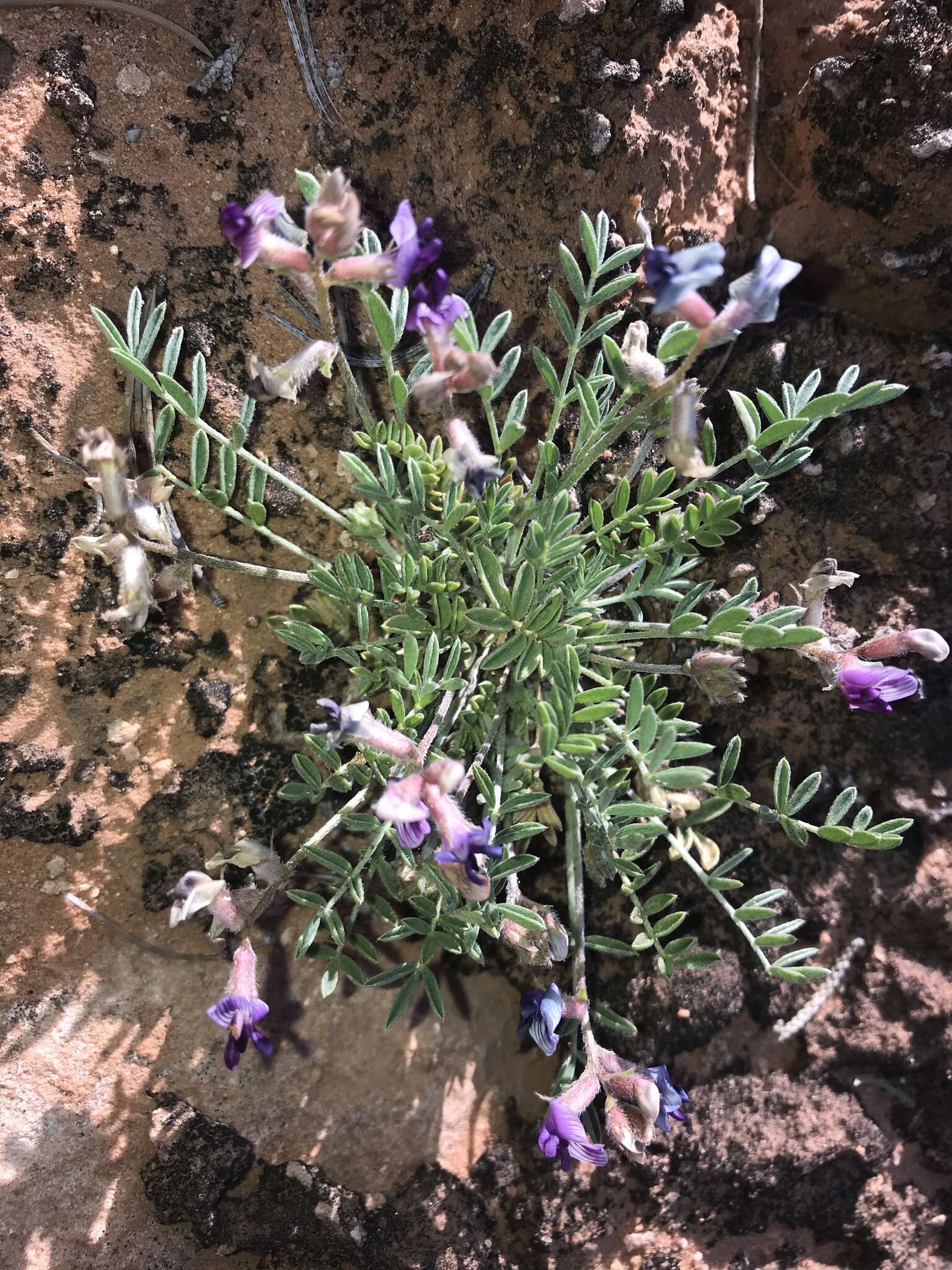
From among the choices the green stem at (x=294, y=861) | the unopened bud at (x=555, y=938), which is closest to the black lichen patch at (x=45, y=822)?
the green stem at (x=294, y=861)

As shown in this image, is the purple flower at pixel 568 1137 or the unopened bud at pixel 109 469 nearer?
the unopened bud at pixel 109 469

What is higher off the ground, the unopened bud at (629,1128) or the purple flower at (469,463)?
the purple flower at (469,463)

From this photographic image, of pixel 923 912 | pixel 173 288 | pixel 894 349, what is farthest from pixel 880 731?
pixel 173 288

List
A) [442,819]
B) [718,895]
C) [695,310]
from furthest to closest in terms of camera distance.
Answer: [718,895] < [442,819] < [695,310]

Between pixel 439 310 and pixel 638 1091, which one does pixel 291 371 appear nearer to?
pixel 439 310

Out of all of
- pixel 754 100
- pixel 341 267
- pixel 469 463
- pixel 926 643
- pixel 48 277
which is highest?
pixel 754 100

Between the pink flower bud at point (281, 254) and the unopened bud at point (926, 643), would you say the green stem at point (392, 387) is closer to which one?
the pink flower bud at point (281, 254)

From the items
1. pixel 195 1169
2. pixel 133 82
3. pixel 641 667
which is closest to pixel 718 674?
pixel 641 667

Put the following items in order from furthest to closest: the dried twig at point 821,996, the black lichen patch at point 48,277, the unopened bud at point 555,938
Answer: the dried twig at point 821,996, the black lichen patch at point 48,277, the unopened bud at point 555,938
